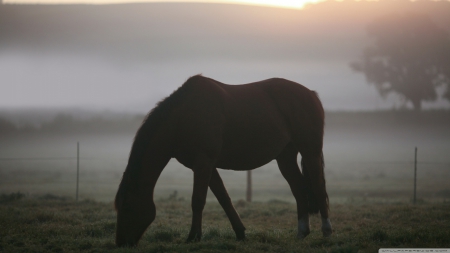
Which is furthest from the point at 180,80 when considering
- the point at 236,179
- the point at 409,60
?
the point at 236,179

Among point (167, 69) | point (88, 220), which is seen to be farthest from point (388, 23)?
point (88, 220)

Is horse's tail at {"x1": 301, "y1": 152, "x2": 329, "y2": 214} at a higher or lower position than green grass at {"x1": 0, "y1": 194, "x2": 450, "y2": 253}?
higher

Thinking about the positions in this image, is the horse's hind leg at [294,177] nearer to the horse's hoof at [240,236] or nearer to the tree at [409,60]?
the horse's hoof at [240,236]

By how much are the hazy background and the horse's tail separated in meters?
12.5

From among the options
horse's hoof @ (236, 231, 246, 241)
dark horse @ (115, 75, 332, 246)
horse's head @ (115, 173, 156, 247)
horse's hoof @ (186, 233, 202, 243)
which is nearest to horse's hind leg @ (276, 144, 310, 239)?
dark horse @ (115, 75, 332, 246)

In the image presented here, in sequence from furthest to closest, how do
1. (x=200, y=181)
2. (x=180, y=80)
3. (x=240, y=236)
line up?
(x=180, y=80), (x=240, y=236), (x=200, y=181)

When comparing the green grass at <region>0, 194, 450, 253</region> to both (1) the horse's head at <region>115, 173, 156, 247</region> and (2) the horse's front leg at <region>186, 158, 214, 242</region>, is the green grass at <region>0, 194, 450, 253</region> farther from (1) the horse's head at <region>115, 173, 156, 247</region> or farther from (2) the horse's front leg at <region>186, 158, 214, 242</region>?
(2) the horse's front leg at <region>186, 158, 214, 242</region>

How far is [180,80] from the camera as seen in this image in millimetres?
58812

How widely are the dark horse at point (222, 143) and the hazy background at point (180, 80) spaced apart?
1269cm

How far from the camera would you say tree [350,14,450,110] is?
44.0 m

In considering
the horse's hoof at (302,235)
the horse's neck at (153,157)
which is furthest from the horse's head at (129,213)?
the horse's hoof at (302,235)

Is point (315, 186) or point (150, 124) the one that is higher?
point (150, 124)

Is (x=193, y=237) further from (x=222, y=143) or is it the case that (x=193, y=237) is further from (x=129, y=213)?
(x=222, y=143)

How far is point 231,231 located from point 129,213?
189 cm
